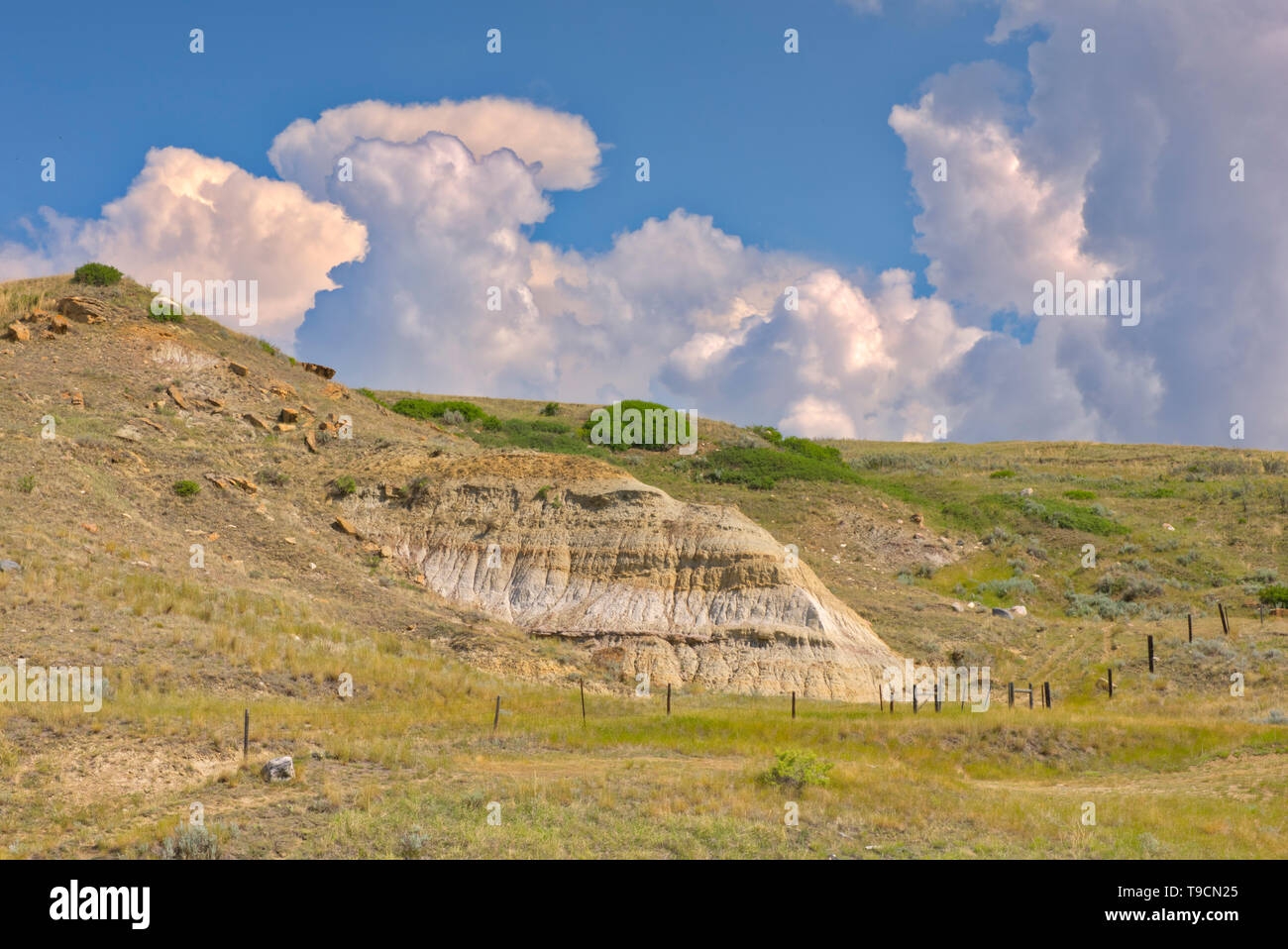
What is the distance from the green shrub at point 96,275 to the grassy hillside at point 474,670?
75 cm

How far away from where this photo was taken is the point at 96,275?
52.7 metres

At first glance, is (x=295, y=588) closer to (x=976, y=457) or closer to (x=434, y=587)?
(x=434, y=587)

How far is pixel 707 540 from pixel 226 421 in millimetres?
25551

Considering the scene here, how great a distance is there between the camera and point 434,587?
1463 inches

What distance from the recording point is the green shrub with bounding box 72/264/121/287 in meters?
52.6

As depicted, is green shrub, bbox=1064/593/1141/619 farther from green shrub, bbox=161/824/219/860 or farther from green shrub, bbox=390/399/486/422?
green shrub, bbox=390/399/486/422

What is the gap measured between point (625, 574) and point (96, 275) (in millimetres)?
39463

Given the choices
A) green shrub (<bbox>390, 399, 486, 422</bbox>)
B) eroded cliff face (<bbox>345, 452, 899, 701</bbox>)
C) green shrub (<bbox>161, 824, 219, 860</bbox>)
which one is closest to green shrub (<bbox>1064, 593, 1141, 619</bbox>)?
eroded cliff face (<bbox>345, 452, 899, 701</bbox>)

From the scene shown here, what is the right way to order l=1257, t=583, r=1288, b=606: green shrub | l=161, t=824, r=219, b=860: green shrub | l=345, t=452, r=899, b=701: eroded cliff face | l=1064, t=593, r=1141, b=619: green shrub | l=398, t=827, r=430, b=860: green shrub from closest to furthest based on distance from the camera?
1. l=161, t=824, r=219, b=860: green shrub
2. l=398, t=827, r=430, b=860: green shrub
3. l=345, t=452, r=899, b=701: eroded cliff face
4. l=1257, t=583, r=1288, b=606: green shrub
5. l=1064, t=593, r=1141, b=619: green shrub

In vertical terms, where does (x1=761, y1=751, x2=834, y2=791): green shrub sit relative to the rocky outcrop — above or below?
below

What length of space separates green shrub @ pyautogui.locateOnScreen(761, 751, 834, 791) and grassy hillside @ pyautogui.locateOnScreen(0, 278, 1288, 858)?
210 millimetres

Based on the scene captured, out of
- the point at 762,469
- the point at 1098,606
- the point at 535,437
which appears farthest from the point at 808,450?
the point at 1098,606

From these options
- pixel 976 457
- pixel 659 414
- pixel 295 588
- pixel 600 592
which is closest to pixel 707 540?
pixel 600 592

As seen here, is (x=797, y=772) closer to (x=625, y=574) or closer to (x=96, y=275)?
(x=625, y=574)
